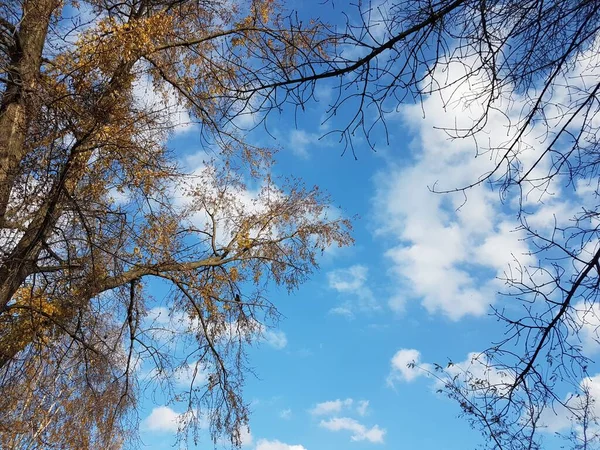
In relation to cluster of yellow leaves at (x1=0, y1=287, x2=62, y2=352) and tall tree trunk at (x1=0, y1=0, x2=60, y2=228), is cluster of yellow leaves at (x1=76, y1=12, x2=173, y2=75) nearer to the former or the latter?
tall tree trunk at (x1=0, y1=0, x2=60, y2=228)

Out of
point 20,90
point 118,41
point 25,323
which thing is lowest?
point 25,323

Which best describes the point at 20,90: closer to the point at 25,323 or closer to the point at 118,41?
the point at 118,41

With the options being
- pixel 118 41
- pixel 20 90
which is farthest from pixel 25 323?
pixel 118 41

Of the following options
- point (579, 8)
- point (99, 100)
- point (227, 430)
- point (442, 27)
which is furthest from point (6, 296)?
point (579, 8)

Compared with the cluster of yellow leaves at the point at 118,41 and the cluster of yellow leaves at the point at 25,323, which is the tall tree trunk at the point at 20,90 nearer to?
the cluster of yellow leaves at the point at 118,41

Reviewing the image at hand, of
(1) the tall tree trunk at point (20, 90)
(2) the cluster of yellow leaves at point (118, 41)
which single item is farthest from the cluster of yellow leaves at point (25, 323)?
(2) the cluster of yellow leaves at point (118, 41)

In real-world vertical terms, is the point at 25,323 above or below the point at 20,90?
below

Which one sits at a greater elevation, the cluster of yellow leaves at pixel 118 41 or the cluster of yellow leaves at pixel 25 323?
the cluster of yellow leaves at pixel 118 41

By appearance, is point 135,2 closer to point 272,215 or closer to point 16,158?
point 16,158

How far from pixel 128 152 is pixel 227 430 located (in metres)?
3.92

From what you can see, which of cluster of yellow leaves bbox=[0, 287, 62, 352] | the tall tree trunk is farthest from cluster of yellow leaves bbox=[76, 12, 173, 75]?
cluster of yellow leaves bbox=[0, 287, 62, 352]

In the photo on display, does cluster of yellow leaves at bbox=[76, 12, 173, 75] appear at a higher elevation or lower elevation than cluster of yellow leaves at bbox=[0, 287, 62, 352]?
higher

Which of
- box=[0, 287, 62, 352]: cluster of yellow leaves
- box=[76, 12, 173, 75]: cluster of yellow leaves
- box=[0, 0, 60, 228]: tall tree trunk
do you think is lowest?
box=[0, 287, 62, 352]: cluster of yellow leaves

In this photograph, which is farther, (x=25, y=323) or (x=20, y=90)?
(x=25, y=323)
